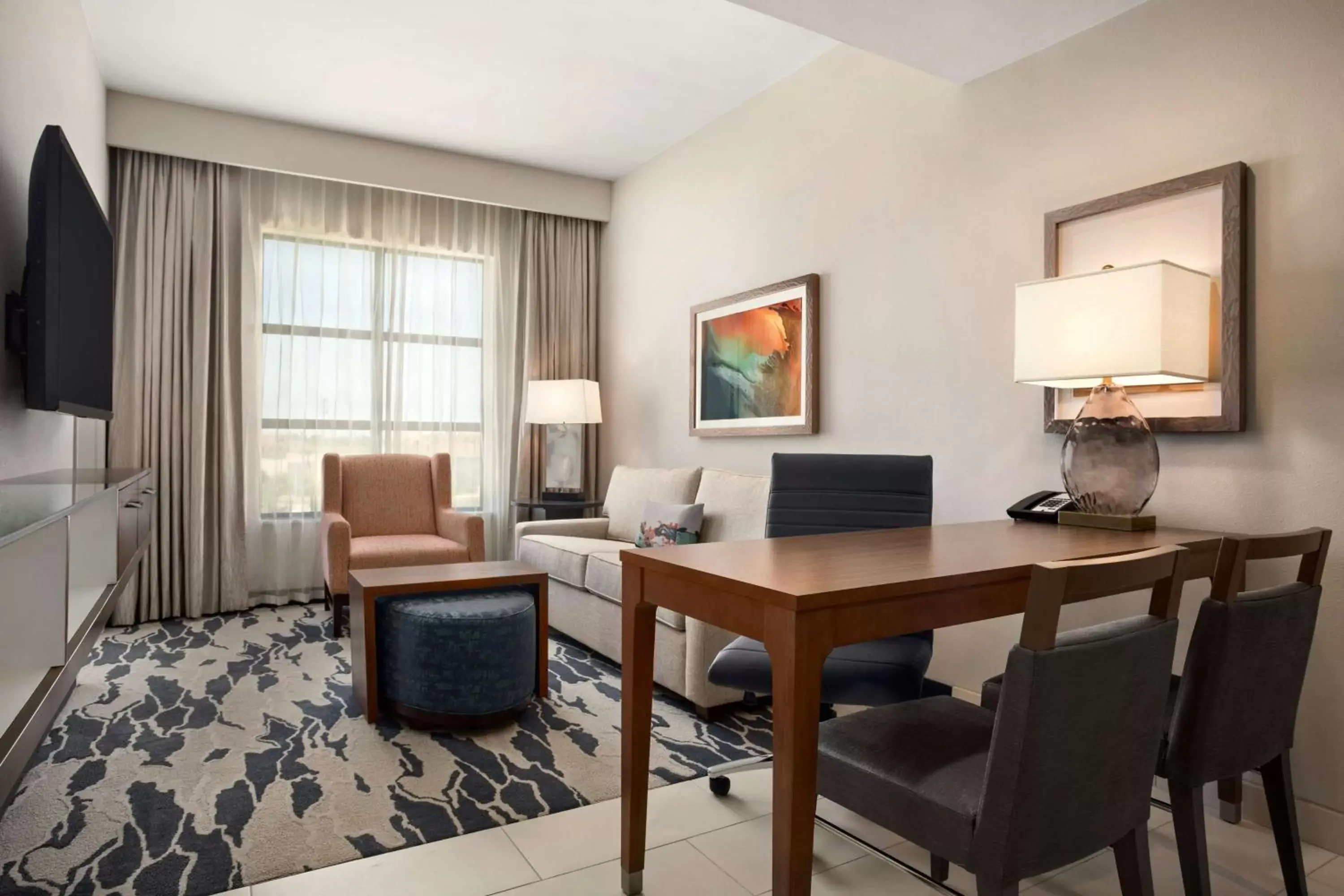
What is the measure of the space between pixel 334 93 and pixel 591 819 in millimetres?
3807

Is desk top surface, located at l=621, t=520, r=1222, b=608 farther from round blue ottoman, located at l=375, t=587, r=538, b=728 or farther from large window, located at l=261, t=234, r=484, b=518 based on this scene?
large window, located at l=261, t=234, r=484, b=518

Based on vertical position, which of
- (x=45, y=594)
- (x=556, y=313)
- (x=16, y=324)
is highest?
(x=556, y=313)

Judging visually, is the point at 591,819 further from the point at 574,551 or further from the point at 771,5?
the point at 771,5

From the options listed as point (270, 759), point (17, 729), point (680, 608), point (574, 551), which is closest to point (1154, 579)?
point (680, 608)

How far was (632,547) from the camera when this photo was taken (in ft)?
12.9

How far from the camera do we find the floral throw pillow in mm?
3783

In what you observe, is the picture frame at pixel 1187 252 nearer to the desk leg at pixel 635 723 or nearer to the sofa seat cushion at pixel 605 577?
the desk leg at pixel 635 723

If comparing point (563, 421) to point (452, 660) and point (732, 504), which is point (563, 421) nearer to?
point (732, 504)

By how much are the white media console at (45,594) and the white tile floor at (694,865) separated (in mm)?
651

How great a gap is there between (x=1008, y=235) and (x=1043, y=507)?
1.04 metres

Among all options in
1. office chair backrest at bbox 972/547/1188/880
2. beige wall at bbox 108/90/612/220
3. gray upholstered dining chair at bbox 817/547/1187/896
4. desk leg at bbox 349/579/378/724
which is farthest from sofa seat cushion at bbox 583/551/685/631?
beige wall at bbox 108/90/612/220

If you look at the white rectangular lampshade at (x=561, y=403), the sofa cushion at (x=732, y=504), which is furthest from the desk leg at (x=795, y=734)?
the white rectangular lampshade at (x=561, y=403)

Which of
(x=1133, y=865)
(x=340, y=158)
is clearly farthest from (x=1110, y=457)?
(x=340, y=158)

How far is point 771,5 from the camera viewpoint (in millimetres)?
2494
